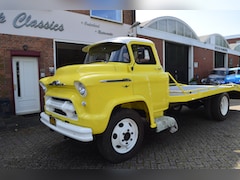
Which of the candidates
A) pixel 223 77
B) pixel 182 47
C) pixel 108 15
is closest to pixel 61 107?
pixel 108 15

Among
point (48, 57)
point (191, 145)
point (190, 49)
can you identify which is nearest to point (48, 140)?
point (191, 145)

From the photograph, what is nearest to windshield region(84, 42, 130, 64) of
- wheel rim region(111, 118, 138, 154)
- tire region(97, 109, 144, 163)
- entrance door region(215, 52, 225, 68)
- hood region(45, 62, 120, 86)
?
hood region(45, 62, 120, 86)

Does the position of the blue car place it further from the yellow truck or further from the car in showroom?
the yellow truck

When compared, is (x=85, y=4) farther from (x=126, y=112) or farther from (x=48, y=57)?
(x=48, y=57)

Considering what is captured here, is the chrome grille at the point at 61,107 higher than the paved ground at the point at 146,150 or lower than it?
higher

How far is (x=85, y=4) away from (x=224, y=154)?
3.68 m

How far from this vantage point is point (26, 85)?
8.23m

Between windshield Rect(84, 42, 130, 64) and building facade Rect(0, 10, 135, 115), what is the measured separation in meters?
4.32

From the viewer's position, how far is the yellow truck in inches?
129

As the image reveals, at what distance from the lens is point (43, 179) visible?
124 inches

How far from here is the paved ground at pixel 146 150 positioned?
360 centimetres

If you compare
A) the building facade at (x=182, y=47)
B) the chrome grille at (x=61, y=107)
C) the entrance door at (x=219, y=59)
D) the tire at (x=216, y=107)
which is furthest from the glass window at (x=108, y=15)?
the entrance door at (x=219, y=59)

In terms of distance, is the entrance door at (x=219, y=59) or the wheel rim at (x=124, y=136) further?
the entrance door at (x=219, y=59)

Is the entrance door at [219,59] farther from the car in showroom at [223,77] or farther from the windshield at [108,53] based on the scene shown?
the windshield at [108,53]
